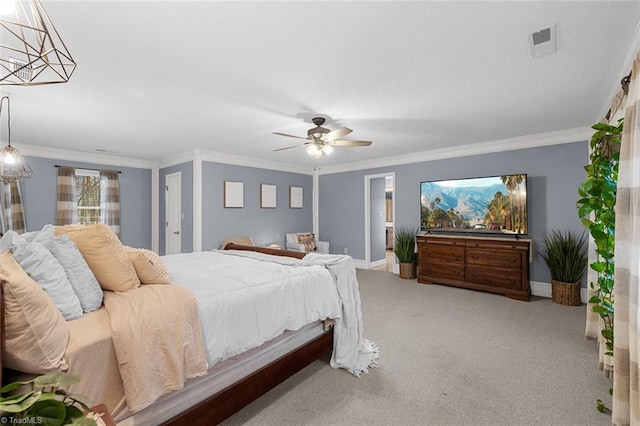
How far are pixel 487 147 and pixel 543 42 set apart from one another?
3100 millimetres

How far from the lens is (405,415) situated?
1905mm

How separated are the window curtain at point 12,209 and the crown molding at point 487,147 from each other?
5.91 metres

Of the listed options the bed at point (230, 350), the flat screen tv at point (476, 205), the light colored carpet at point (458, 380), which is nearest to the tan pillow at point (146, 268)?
the bed at point (230, 350)

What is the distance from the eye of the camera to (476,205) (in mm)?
4844

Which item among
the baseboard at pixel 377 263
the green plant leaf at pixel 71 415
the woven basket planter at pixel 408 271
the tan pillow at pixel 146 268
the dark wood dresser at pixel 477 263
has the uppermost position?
the tan pillow at pixel 146 268

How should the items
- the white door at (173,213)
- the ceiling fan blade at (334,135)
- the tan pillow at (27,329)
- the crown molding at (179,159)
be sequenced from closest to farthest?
1. the tan pillow at (27,329)
2. the ceiling fan blade at (334,135)
3. the crown molding at (179,159)
4. the white door at (173,213)

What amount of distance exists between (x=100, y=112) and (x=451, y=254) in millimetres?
5189

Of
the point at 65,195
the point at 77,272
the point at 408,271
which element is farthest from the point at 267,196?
the point at 77,272

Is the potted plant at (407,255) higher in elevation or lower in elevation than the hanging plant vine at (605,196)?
lower

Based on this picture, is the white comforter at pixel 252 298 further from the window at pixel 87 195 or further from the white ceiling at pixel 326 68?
the window at pixel 87 195

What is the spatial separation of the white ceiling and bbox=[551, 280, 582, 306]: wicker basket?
2157 mm

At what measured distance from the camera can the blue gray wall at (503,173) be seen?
4.26m

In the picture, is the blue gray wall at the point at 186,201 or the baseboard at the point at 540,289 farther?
the blue gray wall at the point at 186,201

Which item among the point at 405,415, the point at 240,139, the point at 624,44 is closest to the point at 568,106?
the point at 624,44
